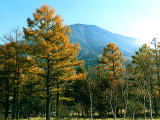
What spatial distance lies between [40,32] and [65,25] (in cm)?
242

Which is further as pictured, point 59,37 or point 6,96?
point 6,96

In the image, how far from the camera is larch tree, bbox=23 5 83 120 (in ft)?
43.3

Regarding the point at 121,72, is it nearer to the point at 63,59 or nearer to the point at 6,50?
the point at 63,59

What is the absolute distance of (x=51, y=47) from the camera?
1277 cm

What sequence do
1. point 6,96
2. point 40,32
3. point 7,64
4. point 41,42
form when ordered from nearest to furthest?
point 41,42 → point 40,32 → point 7,64 → point 6,96

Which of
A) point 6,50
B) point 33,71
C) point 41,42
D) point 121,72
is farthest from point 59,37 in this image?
point 121,72

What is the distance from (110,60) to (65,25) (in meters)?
13.0

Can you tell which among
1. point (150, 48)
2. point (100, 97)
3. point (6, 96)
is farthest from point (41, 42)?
point (150, 48)

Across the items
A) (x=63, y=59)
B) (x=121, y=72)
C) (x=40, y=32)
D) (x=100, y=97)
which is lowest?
(x=100, y=97)

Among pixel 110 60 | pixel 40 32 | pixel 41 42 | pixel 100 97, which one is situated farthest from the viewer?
pixel 110 60

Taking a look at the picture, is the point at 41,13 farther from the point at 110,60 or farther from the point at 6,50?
the point at 110,60

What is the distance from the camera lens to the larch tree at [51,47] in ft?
43.3

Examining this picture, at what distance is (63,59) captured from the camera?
531 inches

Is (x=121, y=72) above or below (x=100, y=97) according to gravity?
above
